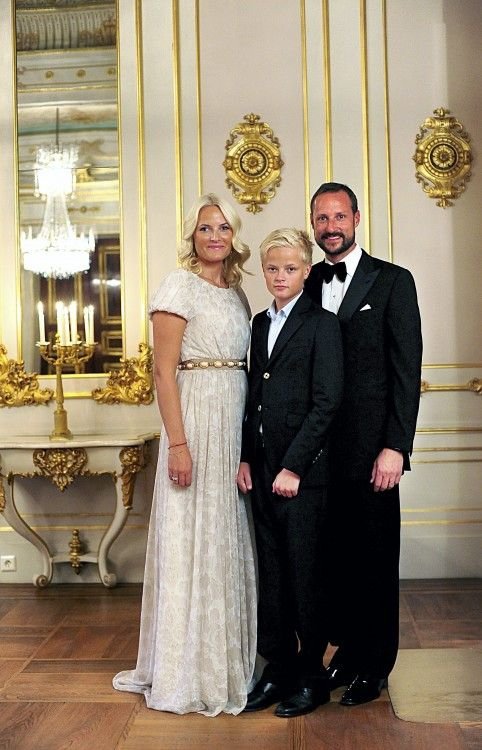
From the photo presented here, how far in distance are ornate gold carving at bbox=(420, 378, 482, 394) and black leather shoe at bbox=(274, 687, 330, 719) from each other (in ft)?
7.35

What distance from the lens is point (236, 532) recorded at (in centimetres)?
326

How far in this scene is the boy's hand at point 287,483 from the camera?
3.04 metres

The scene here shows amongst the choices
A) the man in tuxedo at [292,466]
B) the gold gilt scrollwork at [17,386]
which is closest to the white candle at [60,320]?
the gold gilt scrollwork at [17,386]

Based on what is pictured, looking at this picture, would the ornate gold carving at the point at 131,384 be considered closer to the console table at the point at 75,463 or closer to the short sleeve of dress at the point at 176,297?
the console table at the point at 75,463

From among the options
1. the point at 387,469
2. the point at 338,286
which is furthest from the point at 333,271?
the point at 387,469

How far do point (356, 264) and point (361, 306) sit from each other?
0.52ft

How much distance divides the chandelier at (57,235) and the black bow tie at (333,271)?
7.19 ft

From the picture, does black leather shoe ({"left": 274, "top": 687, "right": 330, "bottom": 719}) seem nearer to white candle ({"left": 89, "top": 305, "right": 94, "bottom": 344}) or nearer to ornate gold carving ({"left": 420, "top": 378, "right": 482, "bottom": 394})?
ornate gold carving ({"left": 420, "top": 378, "right": 482, "bottom": 394})

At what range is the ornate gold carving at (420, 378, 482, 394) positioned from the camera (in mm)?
5027

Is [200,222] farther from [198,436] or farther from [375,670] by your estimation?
[375,670]

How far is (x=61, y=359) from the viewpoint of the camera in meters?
5.00

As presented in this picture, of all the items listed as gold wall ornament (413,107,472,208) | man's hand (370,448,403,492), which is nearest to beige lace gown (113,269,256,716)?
man's hand (370,448,403,492)

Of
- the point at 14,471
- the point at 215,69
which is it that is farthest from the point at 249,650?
the point at 215,69

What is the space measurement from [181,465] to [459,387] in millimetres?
2280
